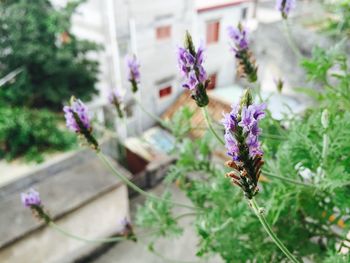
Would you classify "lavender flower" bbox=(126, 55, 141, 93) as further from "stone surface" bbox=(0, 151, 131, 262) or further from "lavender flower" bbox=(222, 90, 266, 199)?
"stone surface" bbox=(0, 151, 131, 262)

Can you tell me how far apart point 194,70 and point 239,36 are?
1.06 m

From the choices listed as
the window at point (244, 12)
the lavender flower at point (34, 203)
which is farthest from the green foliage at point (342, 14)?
the window at point (244, 12)

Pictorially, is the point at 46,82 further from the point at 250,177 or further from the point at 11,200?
the point at 250,177

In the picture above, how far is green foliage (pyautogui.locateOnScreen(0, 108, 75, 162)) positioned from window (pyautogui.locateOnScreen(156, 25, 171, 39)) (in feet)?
18.7

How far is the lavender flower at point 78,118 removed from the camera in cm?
271

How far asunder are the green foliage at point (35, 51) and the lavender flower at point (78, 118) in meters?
5.92

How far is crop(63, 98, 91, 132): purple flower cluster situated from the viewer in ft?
8.88

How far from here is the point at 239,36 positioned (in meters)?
2.90

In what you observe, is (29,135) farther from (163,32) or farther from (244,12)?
(244,12)

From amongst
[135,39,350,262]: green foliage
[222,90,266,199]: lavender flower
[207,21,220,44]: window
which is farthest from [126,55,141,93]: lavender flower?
[207,21,220,44]: window

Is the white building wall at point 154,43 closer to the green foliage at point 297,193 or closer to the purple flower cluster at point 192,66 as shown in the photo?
the green foliage at point 297,193

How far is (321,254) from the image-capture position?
2961mm

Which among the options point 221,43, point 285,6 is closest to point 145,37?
point 221,43

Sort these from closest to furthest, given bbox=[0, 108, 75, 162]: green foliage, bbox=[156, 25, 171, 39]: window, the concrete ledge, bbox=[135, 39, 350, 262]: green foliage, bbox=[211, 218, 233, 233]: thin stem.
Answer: bbox=[135, 39, 350, 262]: green foliage < bbox=[211, 218, 233, 233]: thin stem < the concrete ledge < bbox=[0, 108, 75, 162]: green foliage < bbox=[156, 25, 171, 39]: window
